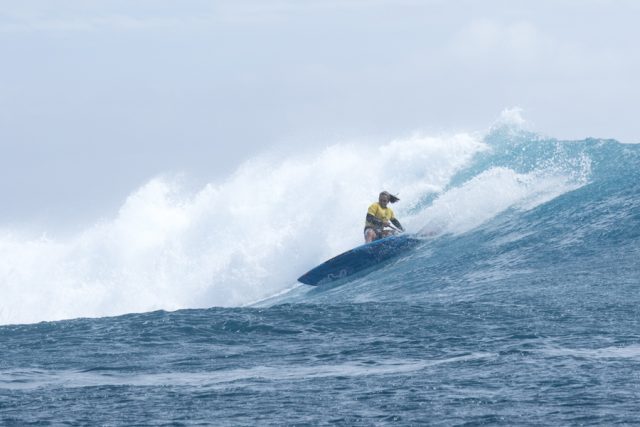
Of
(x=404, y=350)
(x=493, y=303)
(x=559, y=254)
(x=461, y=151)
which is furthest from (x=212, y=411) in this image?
(x=461, y=151)

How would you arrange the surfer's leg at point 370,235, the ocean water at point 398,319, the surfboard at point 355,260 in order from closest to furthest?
the ocean water at point 398,319
the surfboard at point 355,260
the surfer's leg at point 370,235

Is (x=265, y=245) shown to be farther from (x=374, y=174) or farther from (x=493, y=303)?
(x=493, y=303)

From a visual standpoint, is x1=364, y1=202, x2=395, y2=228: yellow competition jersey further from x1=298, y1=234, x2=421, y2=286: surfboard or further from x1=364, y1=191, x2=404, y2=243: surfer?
x1=298, y1=234, x2=421, y2=286: surfboard

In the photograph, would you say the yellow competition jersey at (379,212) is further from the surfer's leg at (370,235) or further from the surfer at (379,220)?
the surfer's leg at (370,235)

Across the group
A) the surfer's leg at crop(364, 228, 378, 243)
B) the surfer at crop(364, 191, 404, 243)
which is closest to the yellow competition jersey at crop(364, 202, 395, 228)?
the surfer at crop(364, 191, 404, 243)

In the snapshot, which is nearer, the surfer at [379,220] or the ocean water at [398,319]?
the ocean water at [398,319]

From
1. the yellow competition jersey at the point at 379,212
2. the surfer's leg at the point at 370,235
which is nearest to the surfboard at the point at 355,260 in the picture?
the surfer's leg at the point at 370,235

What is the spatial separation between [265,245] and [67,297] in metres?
7.49

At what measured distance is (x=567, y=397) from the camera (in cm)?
991

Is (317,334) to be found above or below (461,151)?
below

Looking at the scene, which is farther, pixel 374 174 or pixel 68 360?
pixel 374 174

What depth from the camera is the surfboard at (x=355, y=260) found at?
2245 cm

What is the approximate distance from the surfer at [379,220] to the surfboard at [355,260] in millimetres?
339

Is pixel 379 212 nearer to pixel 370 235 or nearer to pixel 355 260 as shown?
pixel 370 235
